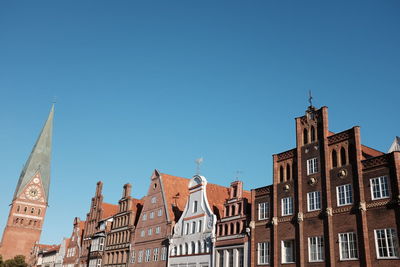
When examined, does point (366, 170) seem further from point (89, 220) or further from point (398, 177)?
point (89, 220)

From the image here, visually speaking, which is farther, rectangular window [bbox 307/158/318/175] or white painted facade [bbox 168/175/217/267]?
white painted facade [bbox 168/175/217/267]

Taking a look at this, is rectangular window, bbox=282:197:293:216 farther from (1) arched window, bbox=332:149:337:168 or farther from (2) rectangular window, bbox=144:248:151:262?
(2) rectangular window, bbox=144:248:151:262

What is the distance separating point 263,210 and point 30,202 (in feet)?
396

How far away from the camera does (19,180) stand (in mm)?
148625

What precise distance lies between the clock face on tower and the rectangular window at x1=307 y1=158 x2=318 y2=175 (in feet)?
416

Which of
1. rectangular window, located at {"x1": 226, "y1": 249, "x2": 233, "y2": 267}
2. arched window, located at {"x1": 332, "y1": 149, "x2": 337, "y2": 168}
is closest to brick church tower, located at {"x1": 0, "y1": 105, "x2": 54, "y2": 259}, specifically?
rectangular window, located at {"x1": 226, "y1": 249, "x2": 233, "y2": 267}

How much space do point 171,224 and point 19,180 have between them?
112 metres

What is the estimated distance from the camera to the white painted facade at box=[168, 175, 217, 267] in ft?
155

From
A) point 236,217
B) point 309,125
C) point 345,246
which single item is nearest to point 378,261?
point 345,246

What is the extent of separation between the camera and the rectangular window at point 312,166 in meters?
36.1

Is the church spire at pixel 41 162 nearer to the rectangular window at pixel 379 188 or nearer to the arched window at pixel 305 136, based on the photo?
the arched window at pixel 305 136

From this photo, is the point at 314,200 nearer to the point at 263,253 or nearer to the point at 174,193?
the point at 263,253

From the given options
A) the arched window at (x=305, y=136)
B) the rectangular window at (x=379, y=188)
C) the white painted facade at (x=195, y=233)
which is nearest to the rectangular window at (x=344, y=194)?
the rectangular window at (x=379, y=188)

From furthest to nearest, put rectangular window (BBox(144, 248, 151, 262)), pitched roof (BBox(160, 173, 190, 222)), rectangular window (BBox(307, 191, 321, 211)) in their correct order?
rectangular window (BBox(144, 248, 151, 262))
pitched roof (BBox(160, 173, 190, 222))
rectangular window (BBox(307, 191, 321, 211))
